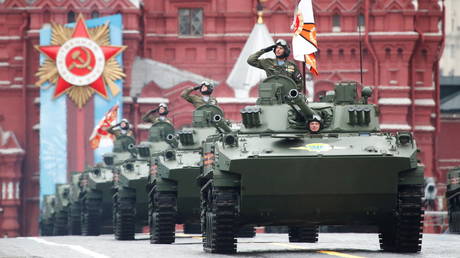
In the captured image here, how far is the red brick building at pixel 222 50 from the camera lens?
58.3 m

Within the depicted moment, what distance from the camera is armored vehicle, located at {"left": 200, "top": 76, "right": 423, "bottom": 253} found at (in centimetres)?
1903

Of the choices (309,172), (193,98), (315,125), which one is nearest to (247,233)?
(193,98)

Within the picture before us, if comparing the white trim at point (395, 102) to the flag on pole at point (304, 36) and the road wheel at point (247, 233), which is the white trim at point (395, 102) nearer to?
the flag on pole at point (304, 36)

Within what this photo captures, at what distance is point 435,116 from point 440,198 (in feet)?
11.9

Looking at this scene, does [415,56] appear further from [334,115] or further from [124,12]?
[334,115]

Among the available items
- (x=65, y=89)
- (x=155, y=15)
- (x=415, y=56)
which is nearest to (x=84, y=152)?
(x=65, y=89)

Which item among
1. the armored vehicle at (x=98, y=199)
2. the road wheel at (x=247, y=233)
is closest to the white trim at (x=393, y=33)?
the armored vehicle at (x=98, y=199)

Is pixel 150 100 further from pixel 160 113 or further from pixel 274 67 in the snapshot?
pixel 274 67

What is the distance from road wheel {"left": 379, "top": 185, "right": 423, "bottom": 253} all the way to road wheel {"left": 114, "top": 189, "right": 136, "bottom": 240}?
36.9 ft

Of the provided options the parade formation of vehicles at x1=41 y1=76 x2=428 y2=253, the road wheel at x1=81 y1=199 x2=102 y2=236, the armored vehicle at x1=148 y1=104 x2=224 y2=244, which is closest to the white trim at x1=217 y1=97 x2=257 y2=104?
the road wheel at x1=81 y1=199 x2=102 y2=236

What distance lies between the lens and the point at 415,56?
59.3m

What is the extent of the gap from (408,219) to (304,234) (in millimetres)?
6273

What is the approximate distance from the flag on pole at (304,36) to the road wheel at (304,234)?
4579mm

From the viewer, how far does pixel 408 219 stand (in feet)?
63.3
